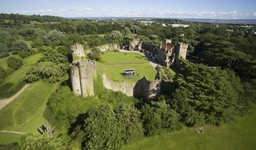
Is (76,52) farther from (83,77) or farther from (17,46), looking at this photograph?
(17,46)

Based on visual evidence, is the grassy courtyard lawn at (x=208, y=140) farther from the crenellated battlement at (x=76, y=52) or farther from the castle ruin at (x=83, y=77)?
the crenellated battlement at (x=76, y=52)

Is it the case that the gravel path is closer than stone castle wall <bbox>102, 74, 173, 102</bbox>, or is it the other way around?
stone castle wall <bbox>102, 74, 173, 102</bbox>

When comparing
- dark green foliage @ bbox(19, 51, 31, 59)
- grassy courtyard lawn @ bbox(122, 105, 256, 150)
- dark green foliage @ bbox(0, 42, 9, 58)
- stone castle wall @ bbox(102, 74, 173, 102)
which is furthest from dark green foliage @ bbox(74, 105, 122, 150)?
dark green foliage @ bbox(0, 42, 9, 58)

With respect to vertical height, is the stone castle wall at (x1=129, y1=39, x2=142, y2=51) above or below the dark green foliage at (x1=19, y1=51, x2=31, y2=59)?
above

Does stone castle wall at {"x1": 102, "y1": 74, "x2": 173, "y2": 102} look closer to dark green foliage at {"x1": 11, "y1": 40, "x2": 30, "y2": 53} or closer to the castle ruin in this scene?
the castle ruin

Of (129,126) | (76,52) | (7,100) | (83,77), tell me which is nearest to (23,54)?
(76,52)

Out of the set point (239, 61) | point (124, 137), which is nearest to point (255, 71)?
point (239, 61)

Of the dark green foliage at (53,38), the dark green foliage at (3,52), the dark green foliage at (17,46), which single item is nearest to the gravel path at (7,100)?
the dark green foliage at (3,52)
